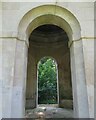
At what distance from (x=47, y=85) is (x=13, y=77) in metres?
14.1

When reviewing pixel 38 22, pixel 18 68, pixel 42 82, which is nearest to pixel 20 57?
pixel 18 68

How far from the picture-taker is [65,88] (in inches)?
547

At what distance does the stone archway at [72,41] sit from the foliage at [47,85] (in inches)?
505

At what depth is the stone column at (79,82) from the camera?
246 inches

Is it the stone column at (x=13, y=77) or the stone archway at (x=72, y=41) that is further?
the stone archway at (x=72, y=41)

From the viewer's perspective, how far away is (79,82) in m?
6.55

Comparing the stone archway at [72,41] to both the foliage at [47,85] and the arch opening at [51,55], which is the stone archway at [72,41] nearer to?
the arch opening at [51,55]

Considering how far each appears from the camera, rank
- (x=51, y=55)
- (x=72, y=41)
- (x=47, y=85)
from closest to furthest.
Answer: (x=72, y=41) → (x=51, y=55) → (x=47, y=85)

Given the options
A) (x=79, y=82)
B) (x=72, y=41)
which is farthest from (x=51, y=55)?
(x=79, y=82)

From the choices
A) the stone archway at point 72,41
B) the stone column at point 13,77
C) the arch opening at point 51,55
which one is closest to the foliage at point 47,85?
the arch opening at point 51,55

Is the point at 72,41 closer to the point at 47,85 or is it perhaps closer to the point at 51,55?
the point at 51,55

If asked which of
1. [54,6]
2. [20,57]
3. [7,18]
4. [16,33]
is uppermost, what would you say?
[54,6]

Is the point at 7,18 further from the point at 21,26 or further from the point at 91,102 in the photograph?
the point at 91,102

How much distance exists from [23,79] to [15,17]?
8.14ft
